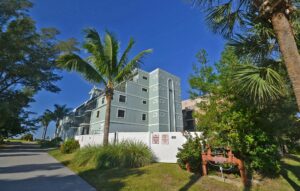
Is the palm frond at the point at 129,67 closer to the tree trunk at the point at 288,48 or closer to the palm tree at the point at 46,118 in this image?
the tree trunk at the point at 288,48

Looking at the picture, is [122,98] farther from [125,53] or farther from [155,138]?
[155,138]

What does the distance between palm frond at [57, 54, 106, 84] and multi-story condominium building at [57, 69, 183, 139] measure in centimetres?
1596

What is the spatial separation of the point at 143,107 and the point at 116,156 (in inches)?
898

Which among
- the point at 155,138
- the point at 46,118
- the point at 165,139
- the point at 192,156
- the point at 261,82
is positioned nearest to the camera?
the point at 261,82

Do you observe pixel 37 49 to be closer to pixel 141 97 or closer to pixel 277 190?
Answer: pixel 141 97

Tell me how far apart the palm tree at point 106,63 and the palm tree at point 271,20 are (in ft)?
23.7

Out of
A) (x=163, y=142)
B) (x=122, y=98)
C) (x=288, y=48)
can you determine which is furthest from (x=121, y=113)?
(x=288, y=48)

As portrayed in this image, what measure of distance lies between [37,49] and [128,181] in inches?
786

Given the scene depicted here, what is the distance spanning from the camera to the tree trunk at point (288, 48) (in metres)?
3.26

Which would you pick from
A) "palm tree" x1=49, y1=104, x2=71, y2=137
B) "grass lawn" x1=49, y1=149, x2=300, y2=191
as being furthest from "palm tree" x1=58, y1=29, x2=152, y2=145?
"palm tree" x1=49, y1=104, x2=71, y2=137

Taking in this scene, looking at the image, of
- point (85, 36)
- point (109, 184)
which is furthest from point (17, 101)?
point (109, 184)

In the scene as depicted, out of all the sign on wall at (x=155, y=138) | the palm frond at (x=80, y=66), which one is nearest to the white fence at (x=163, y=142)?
the sign on wall at (x=155, y=138)

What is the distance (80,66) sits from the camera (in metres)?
11.2

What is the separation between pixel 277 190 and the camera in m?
A: 6.31
